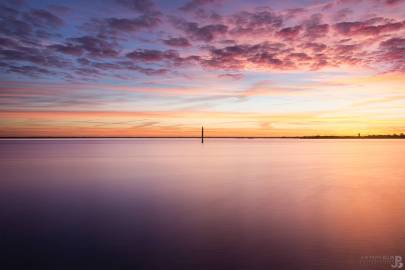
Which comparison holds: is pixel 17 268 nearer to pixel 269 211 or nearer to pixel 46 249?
pixel 46 249

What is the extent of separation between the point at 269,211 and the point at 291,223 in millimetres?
2173

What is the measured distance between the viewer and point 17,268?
27.1 ft

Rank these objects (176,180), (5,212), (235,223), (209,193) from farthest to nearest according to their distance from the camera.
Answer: (176,180) → (209,193) → (5,212) → (235,223)

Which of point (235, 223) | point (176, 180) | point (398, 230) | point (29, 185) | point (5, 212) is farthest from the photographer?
point (176, 180)

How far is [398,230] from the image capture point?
11.9 m

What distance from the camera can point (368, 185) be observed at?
23922 mm

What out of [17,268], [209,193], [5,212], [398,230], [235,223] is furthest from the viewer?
[209,193]

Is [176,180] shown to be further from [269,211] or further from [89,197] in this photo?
[269,211]

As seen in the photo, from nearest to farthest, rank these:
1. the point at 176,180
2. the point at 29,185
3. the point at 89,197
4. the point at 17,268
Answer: the point at 17,268 → the point at 89,197 → the point at 29,185 → the point at 176,180

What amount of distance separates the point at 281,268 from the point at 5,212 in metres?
11.7

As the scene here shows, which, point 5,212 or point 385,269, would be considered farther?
point 5,212

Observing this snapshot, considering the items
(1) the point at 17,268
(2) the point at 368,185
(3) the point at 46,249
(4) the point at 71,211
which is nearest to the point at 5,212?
(4) the point at 71,211

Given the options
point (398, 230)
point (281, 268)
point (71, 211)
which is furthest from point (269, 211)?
point (71, 211)

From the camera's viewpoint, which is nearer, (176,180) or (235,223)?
(235,223)
